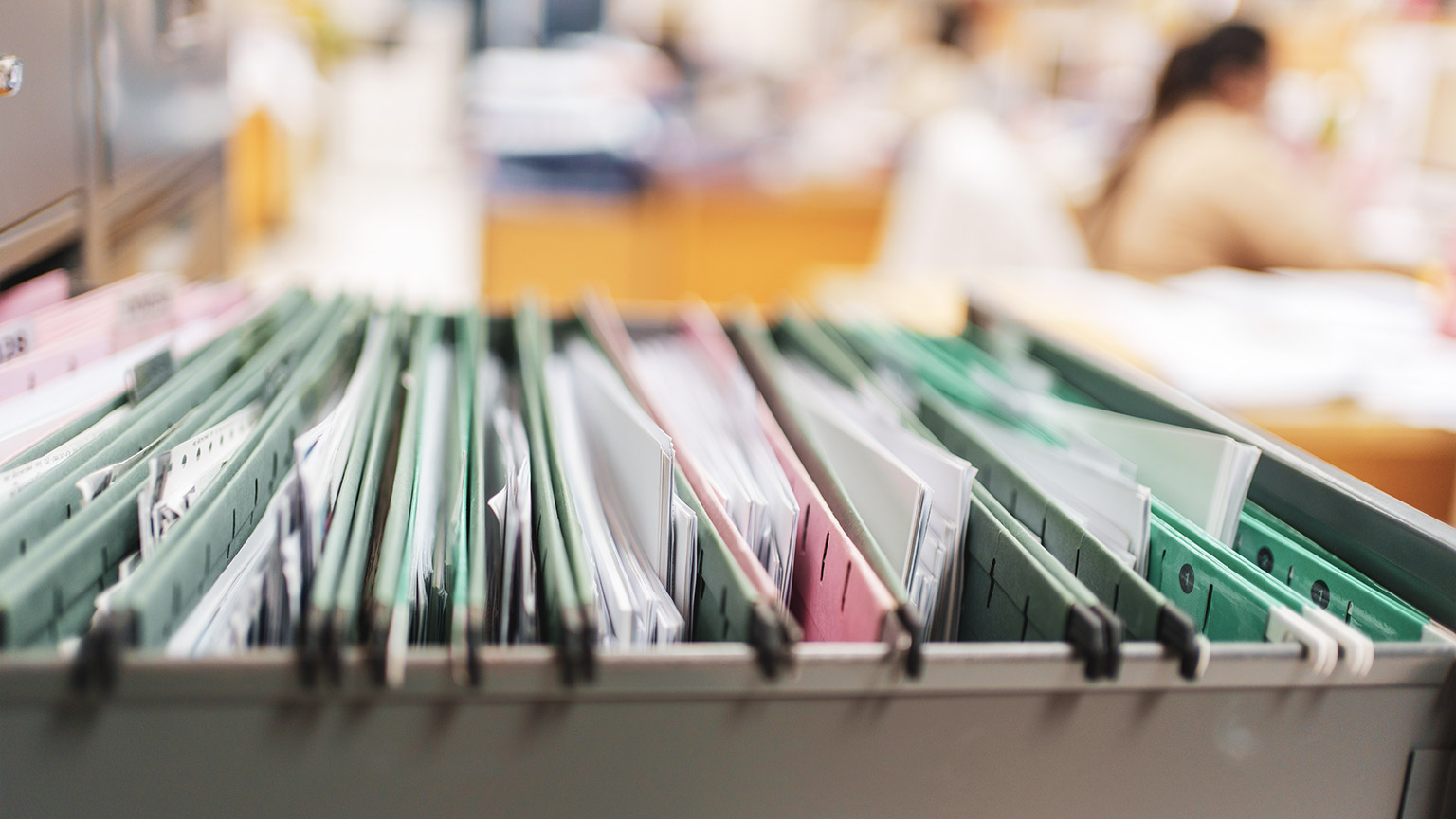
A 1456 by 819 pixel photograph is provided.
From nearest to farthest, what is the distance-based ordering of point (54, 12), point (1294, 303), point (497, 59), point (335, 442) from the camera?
point (335, 442)
point (54, 12)
point (1294, 303)
point (497, 59)

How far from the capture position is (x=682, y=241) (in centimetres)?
346

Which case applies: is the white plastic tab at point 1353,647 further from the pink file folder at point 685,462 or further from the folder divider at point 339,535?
the folder divider at point 339,535

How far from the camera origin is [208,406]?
0.59 m

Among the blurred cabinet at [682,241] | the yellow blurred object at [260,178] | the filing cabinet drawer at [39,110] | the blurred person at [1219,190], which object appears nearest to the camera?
the filing cabinet drawer at [39,110]

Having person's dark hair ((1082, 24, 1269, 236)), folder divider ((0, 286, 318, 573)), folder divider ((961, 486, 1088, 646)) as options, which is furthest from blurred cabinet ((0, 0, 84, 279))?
person's dark hair ((1082, 24, 1269, 236))

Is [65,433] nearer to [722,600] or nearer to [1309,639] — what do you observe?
[722,600]

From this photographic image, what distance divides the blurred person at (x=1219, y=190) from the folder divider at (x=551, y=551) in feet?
6.62

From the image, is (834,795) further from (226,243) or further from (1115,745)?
(226,243)

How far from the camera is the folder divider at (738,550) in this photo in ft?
1.36

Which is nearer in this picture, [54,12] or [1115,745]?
[1115,745]

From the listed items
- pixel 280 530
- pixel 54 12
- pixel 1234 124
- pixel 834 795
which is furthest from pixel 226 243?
pixel 1234 124

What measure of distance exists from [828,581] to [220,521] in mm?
284

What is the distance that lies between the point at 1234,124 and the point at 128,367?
2.54 metres

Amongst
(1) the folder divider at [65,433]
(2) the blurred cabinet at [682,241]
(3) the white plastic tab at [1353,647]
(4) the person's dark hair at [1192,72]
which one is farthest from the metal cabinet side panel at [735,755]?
(2) the blurred cabinet at [682,241]
